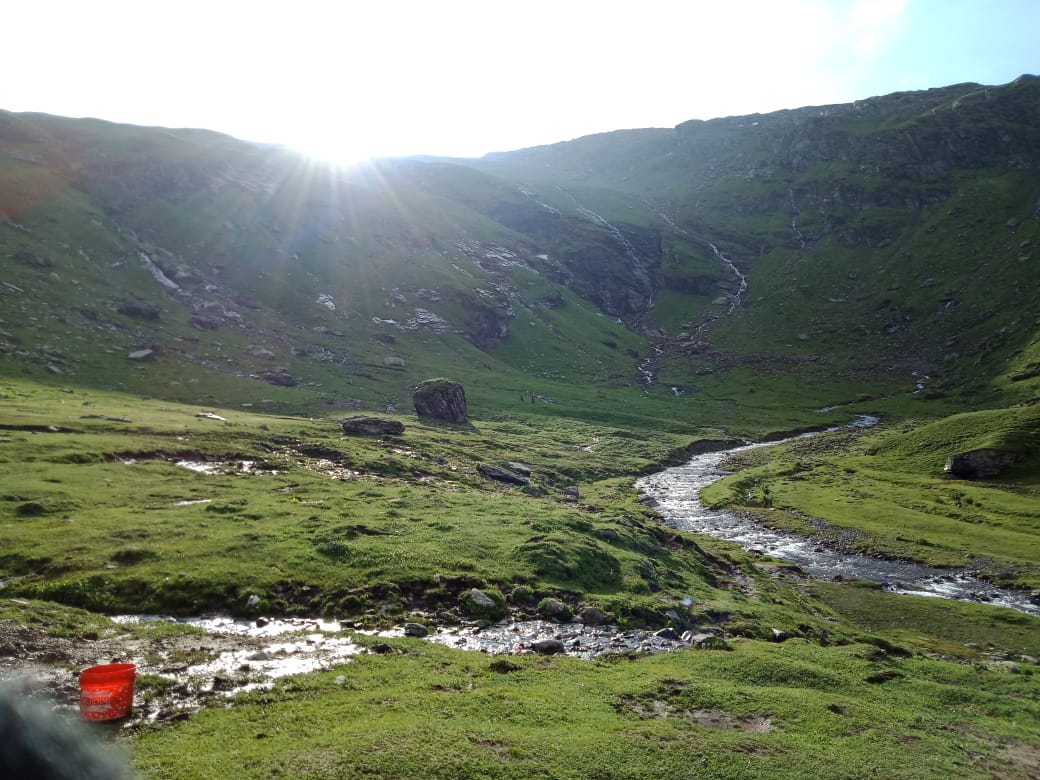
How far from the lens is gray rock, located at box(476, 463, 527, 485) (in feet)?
205

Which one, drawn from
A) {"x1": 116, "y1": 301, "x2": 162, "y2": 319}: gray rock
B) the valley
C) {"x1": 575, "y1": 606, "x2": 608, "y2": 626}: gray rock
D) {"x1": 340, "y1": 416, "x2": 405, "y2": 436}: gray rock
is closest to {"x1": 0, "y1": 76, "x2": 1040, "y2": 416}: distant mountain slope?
{"x1": 116, "y1": 301, "x2": 162, "y2": 319}: gray rock

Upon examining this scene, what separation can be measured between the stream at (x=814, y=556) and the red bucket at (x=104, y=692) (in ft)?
148

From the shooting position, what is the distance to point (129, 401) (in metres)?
72.9

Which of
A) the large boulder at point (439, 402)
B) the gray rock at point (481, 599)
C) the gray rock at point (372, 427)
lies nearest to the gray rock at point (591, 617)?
the gray rock at point (481, 599)

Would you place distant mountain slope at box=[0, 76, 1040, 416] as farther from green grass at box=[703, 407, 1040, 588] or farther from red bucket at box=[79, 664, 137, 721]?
red bucket at box=[79, 664, 137, 721]

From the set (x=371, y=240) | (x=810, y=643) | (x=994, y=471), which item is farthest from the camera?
(x=371, y=240)

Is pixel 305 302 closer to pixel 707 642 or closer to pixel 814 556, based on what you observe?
pixel 814 556

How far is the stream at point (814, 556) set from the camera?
41.0 meters

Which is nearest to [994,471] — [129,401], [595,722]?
[595,722]

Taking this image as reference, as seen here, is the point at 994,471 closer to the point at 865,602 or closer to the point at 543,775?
the point at 865,602

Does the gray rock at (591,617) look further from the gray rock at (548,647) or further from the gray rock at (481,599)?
the gray rock at (481,599)

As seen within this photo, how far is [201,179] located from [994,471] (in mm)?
182579

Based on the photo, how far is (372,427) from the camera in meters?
71.3

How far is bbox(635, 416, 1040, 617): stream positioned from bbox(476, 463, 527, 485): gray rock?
15.6 m
